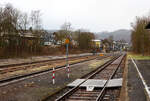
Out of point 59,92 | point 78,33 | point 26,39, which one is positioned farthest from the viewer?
point 78,33

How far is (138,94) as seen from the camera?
8945 mm

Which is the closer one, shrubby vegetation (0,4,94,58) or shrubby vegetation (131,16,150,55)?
shrubby vegetation (0,4,94,58)

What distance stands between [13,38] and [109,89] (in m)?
34.8

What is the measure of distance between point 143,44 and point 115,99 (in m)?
45.1

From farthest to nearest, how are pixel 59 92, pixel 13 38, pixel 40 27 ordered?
pixel 40 27
pixel 13 38
pixel 59 92

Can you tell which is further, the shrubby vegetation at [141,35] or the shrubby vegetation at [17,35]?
the shrubby vegetation at [141,35]

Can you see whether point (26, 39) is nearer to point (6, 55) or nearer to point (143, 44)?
point (6, 55)

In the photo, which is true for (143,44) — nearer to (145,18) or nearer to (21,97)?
(145,18)

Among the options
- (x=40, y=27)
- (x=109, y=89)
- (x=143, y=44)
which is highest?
(x=40, y=27)

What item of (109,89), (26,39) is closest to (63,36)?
(26,39)

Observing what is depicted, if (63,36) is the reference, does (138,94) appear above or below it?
below

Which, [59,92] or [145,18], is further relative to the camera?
[145,18]

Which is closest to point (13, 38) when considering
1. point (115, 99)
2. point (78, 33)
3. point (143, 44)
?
point (143, 44)

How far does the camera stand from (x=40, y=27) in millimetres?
51375
